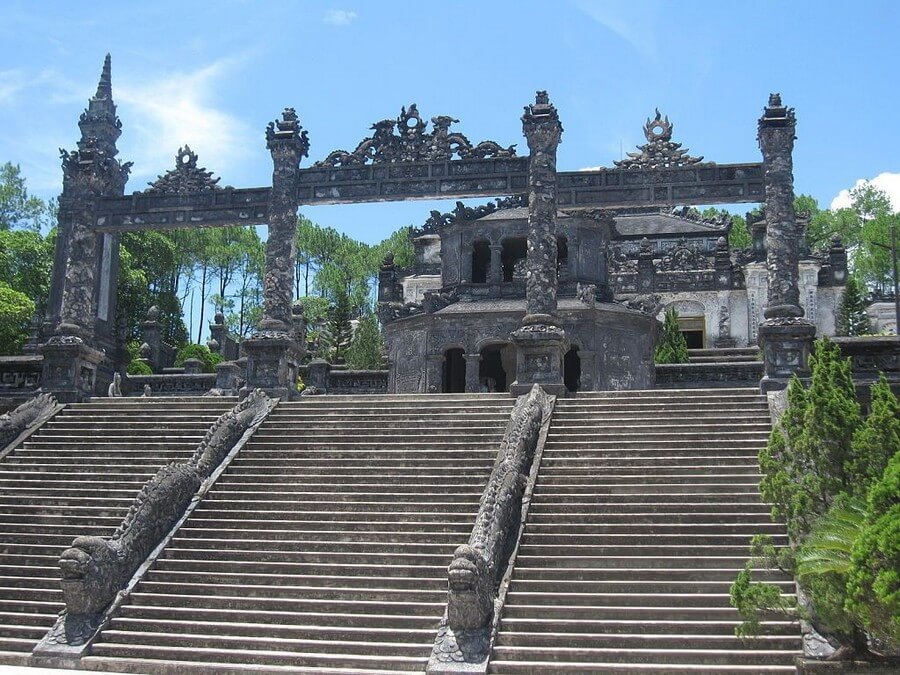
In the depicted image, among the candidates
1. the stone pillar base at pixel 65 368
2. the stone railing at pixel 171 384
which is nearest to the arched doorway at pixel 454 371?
the stone railing at pixel 171 384

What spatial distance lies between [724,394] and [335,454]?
6819mm

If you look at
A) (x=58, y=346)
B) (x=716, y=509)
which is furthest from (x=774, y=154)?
(x=58, y=346)

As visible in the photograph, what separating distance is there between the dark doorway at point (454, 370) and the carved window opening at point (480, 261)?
308 cm

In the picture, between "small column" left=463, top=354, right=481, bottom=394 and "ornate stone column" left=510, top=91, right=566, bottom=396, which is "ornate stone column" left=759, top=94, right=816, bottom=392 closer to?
"ornate stone column" left=510, top=91, right=566, bottom=396

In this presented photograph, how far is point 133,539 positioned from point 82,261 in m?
10.7

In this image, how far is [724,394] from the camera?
55.8 ft

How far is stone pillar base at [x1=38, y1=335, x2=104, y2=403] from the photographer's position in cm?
1991

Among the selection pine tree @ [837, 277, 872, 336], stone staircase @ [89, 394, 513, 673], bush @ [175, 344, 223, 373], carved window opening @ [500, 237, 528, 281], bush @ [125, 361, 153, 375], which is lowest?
stone staircase @ [89, 394, 513, 673]

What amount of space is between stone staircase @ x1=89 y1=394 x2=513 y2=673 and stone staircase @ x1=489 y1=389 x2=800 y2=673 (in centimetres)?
115

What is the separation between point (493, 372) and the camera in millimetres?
30109

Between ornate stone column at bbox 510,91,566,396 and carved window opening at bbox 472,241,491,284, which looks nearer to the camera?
ornate stone column at bbox 510,91,566,396

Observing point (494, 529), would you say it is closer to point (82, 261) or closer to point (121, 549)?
point (121, 549)

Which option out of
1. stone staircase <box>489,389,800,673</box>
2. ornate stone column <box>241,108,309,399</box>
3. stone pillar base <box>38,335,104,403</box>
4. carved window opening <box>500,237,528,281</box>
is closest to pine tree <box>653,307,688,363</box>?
carved window opening <box>500,237,528,281</box>

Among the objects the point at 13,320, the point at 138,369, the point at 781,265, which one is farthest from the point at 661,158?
the point at 13,320
